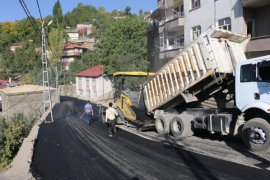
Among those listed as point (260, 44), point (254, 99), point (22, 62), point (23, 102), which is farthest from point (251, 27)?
point (22, 62)

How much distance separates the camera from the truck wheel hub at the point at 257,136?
11117mm

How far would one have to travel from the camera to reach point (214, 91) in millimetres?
14359

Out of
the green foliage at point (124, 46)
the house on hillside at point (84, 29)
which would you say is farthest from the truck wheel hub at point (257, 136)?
the house on hillside at point (84, 29)

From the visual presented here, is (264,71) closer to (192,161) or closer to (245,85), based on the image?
(245,85)

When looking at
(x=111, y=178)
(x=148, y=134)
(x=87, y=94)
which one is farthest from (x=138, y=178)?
(x=87, y=94)

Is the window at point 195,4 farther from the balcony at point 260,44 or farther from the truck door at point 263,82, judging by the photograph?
the truck door at point 263,82

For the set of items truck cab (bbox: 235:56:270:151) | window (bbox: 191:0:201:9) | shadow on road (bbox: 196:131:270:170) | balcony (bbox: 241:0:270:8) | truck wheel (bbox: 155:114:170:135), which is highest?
window (bbox: 191:0:201:9)

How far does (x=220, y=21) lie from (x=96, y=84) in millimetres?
31589

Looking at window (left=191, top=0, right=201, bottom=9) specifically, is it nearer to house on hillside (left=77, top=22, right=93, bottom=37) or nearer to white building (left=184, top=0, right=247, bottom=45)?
white building (left=184, top=0, right=247, bottom=45)

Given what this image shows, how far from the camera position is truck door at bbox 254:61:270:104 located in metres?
11.1

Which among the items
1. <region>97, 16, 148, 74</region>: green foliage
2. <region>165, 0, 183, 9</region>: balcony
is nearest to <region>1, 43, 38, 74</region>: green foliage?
<region>97, 16, 148, 74</region>: green foliage

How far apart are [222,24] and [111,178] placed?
1970cm

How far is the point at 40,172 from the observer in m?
10.0

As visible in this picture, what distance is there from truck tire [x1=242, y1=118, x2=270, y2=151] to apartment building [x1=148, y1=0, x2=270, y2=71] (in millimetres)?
5378
